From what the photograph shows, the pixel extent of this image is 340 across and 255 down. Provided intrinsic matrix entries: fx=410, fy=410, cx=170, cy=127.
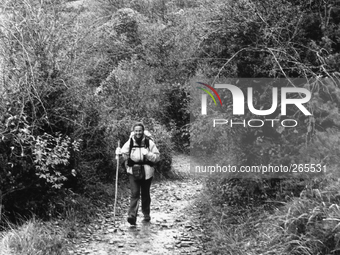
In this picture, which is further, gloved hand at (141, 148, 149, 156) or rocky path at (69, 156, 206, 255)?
gloved hand at (141, 148, 149, 156)

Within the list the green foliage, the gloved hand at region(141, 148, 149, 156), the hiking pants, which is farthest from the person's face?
the green foliage

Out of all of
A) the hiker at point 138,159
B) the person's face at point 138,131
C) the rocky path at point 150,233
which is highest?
the person's face at point 138,131

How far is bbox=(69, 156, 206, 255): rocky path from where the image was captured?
6.65m

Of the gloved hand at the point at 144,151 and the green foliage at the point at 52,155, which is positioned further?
the gloved hand at the point at 144,151

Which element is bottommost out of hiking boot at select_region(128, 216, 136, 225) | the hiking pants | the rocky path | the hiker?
the rocky path

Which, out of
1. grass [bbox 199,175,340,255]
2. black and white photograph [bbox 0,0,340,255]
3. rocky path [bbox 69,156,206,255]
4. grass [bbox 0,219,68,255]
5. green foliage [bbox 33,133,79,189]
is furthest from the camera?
green foliage [bbox 33,133,79,189]

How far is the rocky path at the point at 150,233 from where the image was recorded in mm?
6648

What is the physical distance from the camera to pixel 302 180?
6.90m

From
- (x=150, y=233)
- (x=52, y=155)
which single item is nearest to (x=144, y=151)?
(x=150, y=233)

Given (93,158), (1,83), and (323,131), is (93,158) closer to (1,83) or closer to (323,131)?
(1,83)

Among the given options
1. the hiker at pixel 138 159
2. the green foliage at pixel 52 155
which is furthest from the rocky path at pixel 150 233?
the green foliage at pixel 52 155

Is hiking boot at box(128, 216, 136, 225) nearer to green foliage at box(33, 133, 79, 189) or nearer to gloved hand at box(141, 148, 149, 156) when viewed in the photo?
gloved hand at box(141, 148, 149, 156)

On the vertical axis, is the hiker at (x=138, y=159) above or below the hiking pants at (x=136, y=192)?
above

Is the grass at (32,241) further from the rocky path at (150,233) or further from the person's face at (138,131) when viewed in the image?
the person's face at (138,131)
